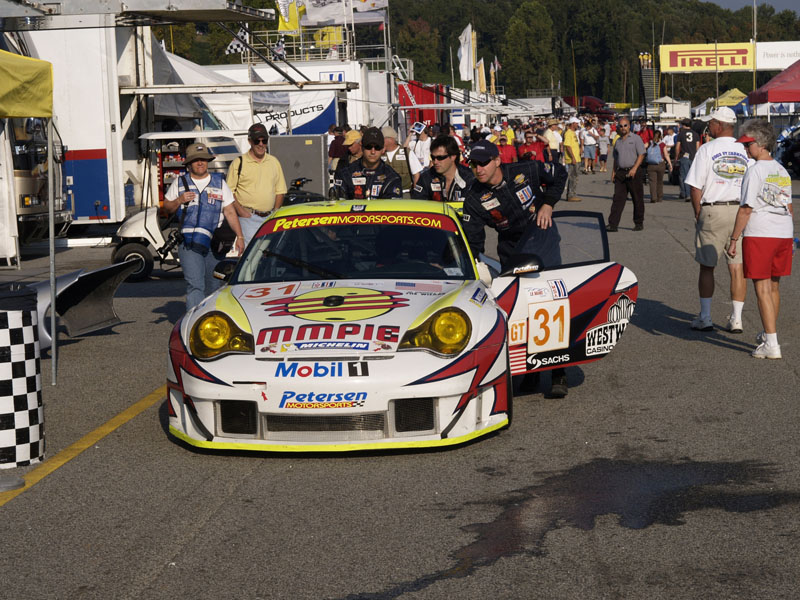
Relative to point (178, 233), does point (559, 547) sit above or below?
below

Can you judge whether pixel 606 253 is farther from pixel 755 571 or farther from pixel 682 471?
pixel 755 571

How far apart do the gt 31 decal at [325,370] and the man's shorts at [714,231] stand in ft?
15.9

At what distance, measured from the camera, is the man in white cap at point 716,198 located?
9.53 metres

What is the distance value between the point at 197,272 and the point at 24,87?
1.97 metres

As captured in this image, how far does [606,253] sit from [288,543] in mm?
3593

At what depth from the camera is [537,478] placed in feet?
17.9

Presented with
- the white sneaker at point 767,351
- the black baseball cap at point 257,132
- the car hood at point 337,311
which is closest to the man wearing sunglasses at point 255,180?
the black baseball cap at point 257,132

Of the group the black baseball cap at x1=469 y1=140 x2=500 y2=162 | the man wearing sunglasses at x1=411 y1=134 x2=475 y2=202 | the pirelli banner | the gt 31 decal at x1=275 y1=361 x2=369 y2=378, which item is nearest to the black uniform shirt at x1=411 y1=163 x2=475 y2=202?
the man wearing sunglasses at x1=411 y1=134 x2=475 y2=202

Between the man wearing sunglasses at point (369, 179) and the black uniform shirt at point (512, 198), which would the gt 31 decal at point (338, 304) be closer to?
the black uniform shirt at point (512, 198)

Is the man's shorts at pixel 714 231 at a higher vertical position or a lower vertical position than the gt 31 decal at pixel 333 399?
higher

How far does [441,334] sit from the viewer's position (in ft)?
19.2

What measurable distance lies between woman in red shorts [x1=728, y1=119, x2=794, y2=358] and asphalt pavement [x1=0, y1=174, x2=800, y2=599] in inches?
24.7

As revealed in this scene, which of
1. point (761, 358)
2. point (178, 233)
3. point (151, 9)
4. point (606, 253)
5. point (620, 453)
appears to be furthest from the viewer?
point (151, 9)

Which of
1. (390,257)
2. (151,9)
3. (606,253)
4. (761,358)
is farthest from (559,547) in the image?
(151,9)
